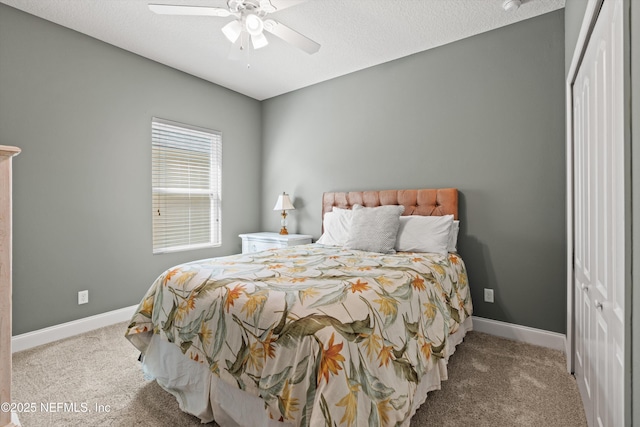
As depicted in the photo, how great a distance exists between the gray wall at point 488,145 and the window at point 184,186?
1634 mm

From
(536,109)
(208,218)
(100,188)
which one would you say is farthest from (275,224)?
(536,109)

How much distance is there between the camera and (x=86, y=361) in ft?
7.61

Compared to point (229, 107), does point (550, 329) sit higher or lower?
lower

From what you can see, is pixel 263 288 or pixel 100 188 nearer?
pixel 263 288

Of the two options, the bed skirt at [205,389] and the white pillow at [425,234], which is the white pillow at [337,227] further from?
the bed skirt at [205,389]

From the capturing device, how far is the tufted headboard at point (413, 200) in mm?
2891

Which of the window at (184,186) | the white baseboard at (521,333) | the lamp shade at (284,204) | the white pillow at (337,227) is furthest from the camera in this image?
the lamp shade at (284,204)

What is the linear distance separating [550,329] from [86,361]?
11.7 ft

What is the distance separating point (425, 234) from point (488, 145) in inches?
38.7

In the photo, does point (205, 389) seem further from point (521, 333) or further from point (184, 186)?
point (184, 186)

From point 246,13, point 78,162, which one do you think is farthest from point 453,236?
point 78,162

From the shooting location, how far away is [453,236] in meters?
2.80

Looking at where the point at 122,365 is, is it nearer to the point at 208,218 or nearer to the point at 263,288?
the point at 263,288

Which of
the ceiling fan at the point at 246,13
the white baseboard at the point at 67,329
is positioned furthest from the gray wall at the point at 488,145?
the white baseboard at the point at 67,329
